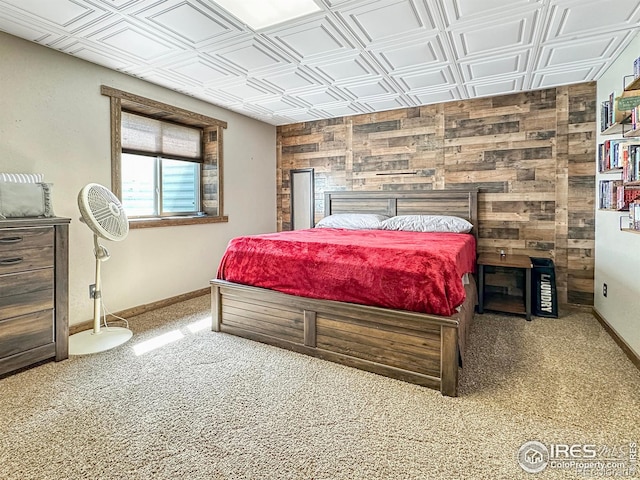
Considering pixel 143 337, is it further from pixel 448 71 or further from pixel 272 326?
pixel 448 71

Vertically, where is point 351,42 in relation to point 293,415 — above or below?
above

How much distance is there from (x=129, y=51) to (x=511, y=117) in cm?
388

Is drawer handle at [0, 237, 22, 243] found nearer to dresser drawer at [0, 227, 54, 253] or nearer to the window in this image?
dresser drawer at [0, 227, 54, 253]

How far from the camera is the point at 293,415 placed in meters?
1.85

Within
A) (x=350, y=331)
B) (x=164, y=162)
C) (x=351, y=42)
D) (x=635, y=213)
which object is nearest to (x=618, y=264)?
(x=635, y=213)

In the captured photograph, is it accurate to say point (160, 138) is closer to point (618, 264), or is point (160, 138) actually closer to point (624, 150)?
point (624, 150)

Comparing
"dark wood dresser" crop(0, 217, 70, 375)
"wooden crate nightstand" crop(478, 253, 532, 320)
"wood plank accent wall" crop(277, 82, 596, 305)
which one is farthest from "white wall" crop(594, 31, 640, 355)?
"dark wood dresser" crop(0, 217, 70, 375)

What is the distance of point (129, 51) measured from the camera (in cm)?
285

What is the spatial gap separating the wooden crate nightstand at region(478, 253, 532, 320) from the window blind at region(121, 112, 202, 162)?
3.63m

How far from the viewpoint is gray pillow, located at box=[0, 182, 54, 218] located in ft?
7.41

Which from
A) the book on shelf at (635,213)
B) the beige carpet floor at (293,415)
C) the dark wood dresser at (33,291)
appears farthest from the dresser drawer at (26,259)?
the book on shelf at (635,213)

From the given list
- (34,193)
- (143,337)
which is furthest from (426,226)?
(34,193)

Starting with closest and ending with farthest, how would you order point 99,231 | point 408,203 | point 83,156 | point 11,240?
point 11,240
point 99,231
point 83,156
point 408,203

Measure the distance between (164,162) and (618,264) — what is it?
458 centimetres
